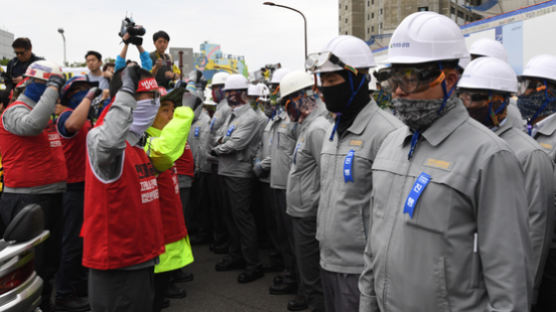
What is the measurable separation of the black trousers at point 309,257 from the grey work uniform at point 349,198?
110 cm

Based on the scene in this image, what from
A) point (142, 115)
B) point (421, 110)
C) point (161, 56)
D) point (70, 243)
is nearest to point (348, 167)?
point (421, 110)

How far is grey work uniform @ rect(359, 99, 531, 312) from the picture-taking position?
1776 mm

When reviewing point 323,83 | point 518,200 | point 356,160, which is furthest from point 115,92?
point 518,200

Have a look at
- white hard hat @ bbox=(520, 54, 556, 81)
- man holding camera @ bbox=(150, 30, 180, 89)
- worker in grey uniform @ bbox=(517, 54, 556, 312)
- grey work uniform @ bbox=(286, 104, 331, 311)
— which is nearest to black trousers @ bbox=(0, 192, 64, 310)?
man holding camera @ bbox=(150, 30, 180, 89)

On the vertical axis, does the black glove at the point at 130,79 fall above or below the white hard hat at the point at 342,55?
below

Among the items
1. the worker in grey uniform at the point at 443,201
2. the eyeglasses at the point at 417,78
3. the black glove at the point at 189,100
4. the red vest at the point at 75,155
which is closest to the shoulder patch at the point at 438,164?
the worker in grey uniform at the point at 443,201

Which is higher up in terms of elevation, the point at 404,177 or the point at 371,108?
the point at 371,108

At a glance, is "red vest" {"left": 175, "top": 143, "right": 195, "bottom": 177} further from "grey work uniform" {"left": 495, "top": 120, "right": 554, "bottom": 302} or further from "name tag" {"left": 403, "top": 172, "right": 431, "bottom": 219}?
"name tag" {"left": 403, "top": 172, "right": 431, "bottom": 219}

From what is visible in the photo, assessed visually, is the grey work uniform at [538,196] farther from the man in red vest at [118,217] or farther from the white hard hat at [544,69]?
the man in red vest at [118,217]

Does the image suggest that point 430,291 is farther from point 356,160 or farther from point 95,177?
point 95,177

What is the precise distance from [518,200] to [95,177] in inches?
97.1

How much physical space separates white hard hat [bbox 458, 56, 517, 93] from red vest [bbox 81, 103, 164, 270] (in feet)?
8.20

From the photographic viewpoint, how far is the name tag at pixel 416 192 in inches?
76.1

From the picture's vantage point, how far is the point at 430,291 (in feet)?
6.25
